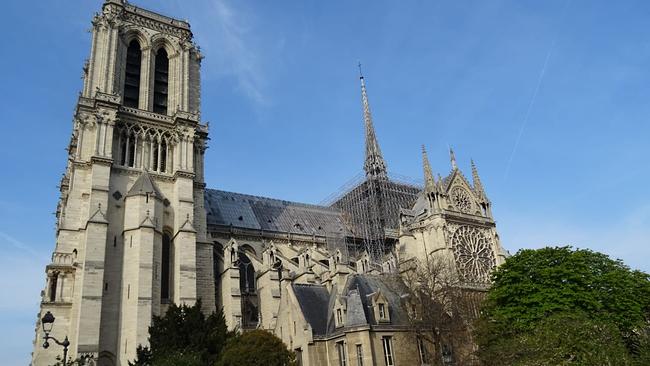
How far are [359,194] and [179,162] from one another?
2104cm

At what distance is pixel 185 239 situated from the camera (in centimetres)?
3397

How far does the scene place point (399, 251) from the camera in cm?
4378

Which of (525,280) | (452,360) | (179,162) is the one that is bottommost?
(452,360)

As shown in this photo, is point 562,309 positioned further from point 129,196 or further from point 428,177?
point 129,196

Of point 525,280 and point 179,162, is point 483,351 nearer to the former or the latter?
point 525,280

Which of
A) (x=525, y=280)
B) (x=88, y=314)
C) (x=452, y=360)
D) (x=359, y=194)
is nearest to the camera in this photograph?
(x=452, y=360)

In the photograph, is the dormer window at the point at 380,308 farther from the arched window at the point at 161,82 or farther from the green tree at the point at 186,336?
the arched window at the point at 161,82

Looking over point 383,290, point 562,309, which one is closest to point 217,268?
point 383,290

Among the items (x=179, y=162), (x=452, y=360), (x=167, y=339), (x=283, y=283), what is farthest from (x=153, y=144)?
(x=452, y=360)

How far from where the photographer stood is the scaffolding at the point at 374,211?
47.2m

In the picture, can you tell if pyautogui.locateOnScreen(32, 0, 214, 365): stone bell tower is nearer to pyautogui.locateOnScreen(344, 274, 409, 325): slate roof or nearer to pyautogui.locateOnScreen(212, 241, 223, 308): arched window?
pyautogui.locateOnScreen(212, 241, 223, 308): arched window

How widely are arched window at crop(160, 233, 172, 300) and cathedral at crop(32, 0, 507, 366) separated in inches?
4.8

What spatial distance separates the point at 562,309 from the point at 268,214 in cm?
2775

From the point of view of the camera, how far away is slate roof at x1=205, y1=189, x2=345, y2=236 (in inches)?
1780
